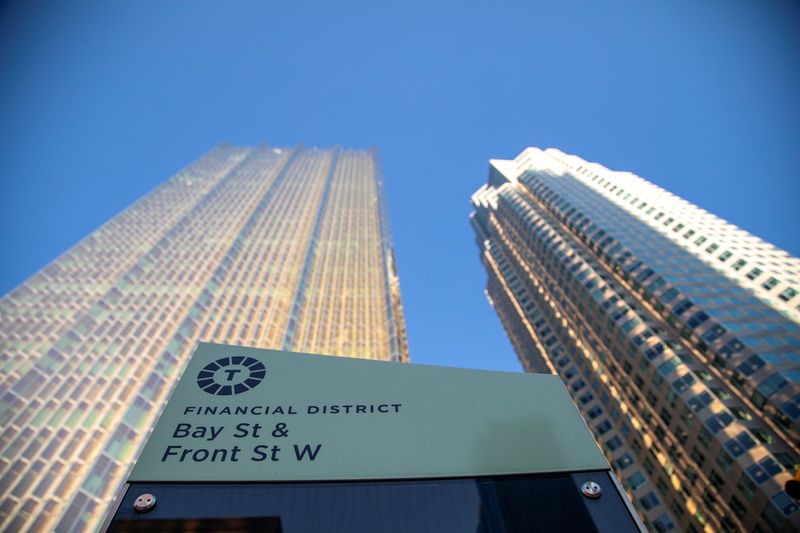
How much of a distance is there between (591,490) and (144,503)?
33.9 ft

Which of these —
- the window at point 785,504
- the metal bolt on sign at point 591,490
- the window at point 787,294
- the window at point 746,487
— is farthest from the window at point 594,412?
the metal bolt on sign at point 591,490

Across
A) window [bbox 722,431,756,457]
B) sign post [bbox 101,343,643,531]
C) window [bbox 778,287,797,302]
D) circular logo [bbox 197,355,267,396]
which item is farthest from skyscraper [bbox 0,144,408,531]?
window [bbox 778,287,797,302]

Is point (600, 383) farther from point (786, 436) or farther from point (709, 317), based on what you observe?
point (786, 436)

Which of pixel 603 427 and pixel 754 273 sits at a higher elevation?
pixel 754 273

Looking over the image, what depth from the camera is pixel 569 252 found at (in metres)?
71.5

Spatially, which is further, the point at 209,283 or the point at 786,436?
the point at 209,283

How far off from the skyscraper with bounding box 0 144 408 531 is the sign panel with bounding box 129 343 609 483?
3428 centimetres

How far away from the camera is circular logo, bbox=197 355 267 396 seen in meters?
12.7

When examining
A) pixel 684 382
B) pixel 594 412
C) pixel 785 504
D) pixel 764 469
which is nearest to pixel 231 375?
pixel 785 504

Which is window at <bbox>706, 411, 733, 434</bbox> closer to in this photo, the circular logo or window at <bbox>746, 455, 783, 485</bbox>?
window at <bbox>746, 455, 783, 485</bbox>

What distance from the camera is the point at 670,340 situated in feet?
164

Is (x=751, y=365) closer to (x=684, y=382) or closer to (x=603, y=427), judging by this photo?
(x=684, y=382)

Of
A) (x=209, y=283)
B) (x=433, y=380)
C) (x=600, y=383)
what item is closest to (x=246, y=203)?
(x=209, y=283)

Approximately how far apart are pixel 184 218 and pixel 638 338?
85421 mm
